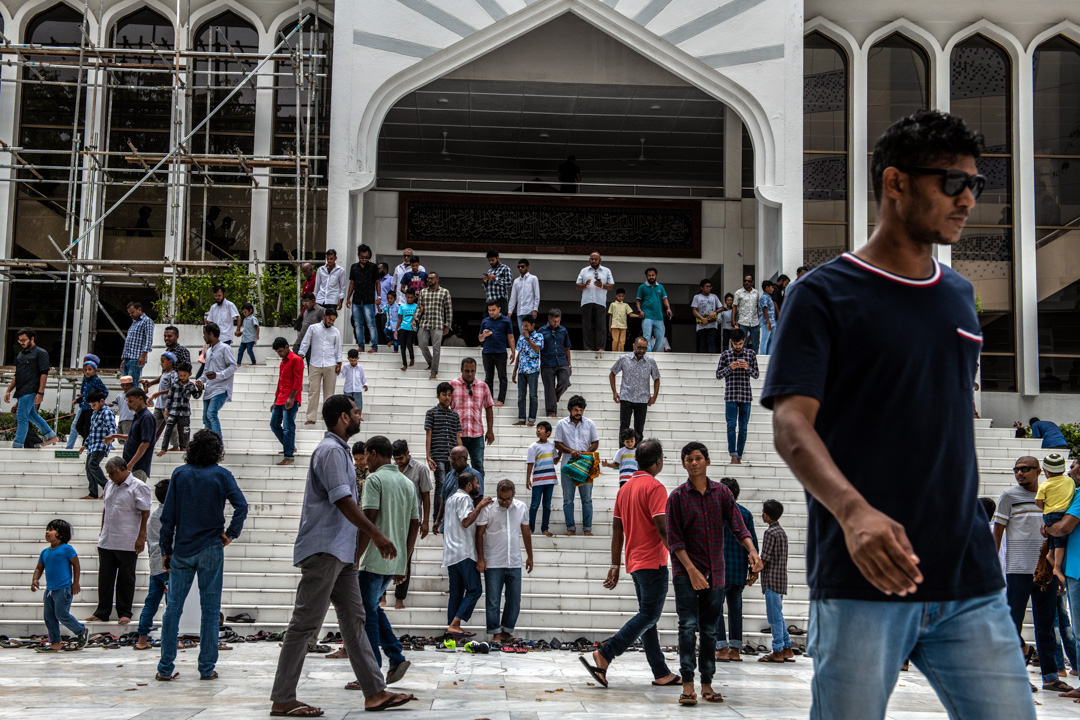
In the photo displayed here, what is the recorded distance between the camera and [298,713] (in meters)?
5.51

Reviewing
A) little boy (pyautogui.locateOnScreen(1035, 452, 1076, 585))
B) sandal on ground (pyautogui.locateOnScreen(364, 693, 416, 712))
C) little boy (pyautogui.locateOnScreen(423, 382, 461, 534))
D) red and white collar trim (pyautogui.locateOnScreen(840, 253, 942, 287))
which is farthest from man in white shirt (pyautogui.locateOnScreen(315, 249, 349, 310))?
red and white collar trim (pyautogui.locateOnScreen(840, 253, 942, 287))

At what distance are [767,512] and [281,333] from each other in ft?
36.4

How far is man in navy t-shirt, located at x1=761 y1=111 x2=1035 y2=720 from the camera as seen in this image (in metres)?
2.23

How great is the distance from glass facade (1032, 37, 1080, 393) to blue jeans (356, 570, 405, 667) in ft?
61.8

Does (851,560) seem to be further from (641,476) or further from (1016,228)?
(1016,228)

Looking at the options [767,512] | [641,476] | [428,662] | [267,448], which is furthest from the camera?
[267,448]

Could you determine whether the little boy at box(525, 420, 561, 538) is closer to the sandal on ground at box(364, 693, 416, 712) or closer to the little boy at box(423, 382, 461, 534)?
the little boy at box(423, 382, 461, 534)

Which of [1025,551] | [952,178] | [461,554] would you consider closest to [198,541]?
[461,554]

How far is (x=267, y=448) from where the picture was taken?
13.9m

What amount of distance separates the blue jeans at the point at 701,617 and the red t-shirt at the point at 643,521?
0.28m

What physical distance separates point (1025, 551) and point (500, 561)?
3.98 meters

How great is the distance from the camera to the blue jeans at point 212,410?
13.0 metres

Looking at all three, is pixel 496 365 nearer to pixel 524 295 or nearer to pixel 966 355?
pixel 524 295

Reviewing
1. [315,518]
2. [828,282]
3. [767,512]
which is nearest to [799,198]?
[767,512]
